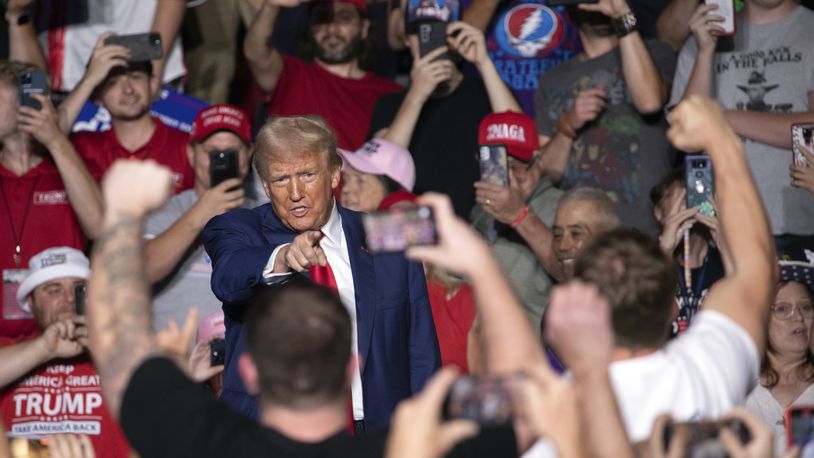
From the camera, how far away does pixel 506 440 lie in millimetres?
3000

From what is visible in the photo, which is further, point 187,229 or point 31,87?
point 31,87

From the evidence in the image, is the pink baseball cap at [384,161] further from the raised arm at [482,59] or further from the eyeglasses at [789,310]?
the eyeglasses at [789,310]

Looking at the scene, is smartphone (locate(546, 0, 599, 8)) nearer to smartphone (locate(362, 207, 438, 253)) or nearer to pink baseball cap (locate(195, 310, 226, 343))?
pink baseball cap (locate(195, 310, 226, 343))

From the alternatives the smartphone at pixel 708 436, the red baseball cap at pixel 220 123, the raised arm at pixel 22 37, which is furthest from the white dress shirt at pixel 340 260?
the raised arm at pixel 22 37

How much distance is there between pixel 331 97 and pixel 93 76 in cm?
130

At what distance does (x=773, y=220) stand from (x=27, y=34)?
401cm

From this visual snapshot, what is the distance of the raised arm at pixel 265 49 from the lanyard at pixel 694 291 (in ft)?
8.08

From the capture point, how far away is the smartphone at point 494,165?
20.9ft

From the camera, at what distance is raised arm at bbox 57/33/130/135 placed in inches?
270

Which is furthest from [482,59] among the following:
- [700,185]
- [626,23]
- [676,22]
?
[700,185]

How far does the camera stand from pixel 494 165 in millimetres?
6398

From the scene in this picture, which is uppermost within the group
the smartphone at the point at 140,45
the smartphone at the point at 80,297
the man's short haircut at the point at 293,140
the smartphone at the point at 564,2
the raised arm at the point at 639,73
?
the smartphone at the point at 564,2

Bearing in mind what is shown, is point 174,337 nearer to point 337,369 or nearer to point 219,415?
point 219,415

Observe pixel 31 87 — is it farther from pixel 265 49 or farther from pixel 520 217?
pixel 520 217
